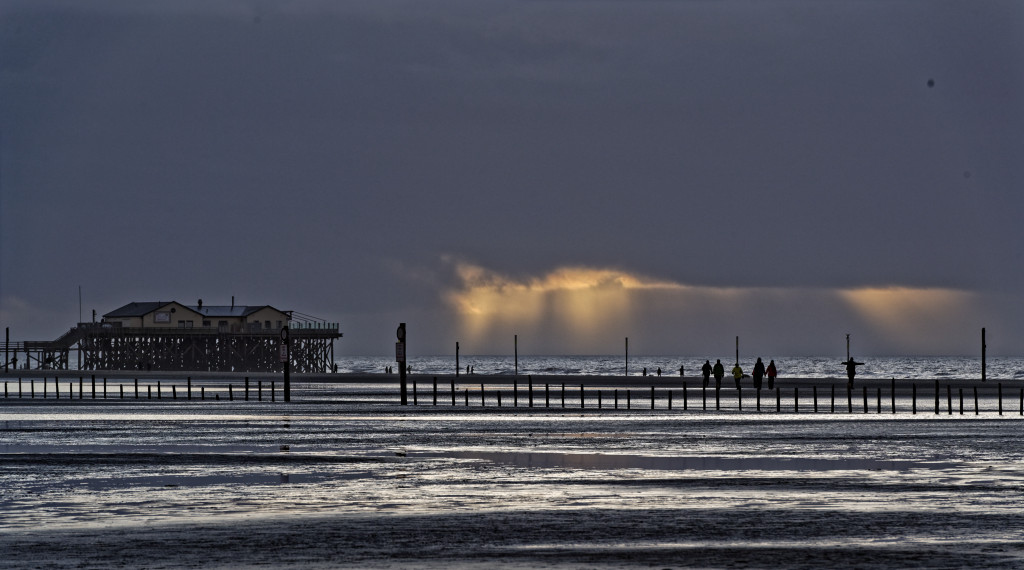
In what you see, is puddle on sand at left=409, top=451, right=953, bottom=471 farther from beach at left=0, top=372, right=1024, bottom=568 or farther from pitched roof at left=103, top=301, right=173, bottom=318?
pitched roof at left=103, top=301, right=173, bottom=318

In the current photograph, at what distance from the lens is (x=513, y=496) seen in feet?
64.2

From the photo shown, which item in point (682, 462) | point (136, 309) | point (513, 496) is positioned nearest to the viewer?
point (513, 496)

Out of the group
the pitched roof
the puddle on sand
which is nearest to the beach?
the puddle on sand

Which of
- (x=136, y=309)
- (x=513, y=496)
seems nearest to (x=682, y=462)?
(x=513, y=496)

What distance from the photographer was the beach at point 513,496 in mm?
14242

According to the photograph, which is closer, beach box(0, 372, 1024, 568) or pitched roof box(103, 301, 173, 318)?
beach box(0, 372, 1024, 568)

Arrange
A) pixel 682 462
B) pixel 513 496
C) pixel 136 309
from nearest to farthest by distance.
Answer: pixel 513 496, pixel 682 462, pixel 136 309

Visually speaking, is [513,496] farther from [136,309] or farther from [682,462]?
[136,309]

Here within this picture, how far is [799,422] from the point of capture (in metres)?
40.9

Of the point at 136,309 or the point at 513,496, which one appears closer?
the point at 513,496

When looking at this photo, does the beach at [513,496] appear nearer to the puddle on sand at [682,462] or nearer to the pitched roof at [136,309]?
the puddle on sand at [682,462]

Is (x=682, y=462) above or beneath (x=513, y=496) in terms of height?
beneath

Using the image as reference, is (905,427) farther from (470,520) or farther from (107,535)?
(107,535)

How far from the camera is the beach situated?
1424 centimetres
